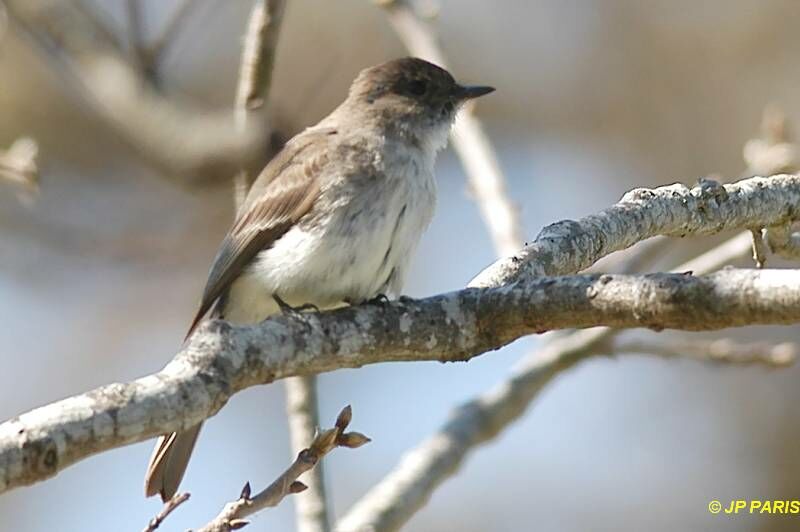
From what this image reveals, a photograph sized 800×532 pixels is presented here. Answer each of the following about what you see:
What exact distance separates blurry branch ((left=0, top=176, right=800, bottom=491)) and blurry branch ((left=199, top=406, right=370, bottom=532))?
16 cm

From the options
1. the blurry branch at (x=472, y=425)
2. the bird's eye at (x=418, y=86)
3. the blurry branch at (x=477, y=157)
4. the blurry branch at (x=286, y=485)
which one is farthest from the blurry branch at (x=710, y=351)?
the blurry branch at (x=286, y=485)

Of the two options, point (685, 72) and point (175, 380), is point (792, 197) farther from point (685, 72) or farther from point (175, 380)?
point (685, 72)

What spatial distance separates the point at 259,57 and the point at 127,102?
3.11 ft

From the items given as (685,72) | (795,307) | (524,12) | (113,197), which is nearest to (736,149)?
(685,72)

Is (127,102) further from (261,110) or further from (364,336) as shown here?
(364,336)

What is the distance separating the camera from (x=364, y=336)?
10.6 feet

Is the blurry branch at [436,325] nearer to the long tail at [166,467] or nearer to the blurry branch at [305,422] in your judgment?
the long tail at [166,467]

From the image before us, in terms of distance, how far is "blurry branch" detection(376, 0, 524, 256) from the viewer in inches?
210

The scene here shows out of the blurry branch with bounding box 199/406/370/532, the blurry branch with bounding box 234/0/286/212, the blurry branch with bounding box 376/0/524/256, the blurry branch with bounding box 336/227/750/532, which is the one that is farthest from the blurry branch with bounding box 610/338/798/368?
the blurry branch with bounding box 199/406/370/532

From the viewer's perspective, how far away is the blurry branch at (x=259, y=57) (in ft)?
15.2

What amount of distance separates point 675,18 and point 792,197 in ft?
15.7

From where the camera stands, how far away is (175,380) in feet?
8.14

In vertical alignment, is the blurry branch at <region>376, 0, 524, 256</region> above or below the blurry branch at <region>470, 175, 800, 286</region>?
above

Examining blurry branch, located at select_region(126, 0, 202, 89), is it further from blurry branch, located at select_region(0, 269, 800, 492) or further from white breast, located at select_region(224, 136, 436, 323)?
blurry branch, located at select_region(0, 269, 800, 492)
